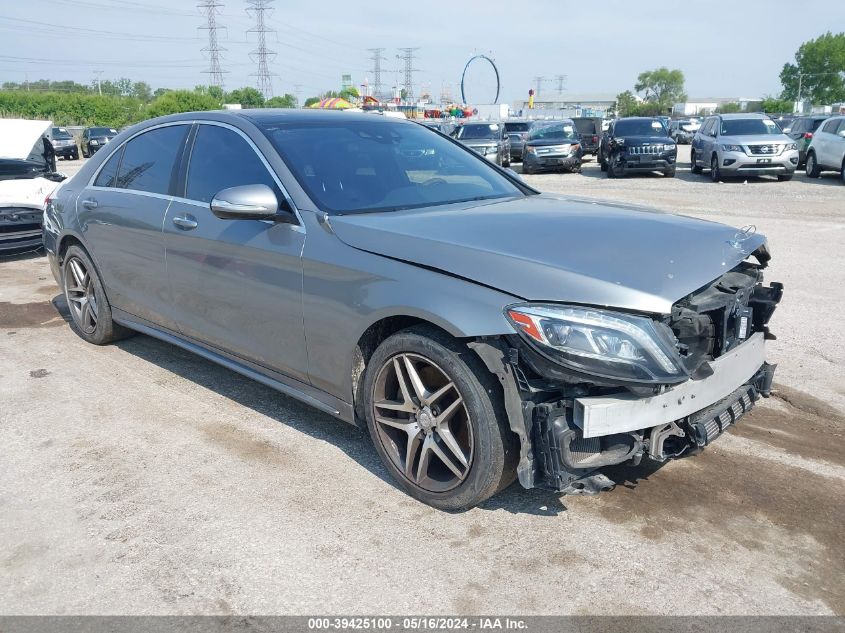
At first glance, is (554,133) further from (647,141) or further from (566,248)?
(566,248)

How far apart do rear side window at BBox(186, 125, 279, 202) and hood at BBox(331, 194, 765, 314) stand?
0.74 metres

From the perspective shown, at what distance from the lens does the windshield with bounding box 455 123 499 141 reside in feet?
84.1

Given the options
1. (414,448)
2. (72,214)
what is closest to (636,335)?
(414,448)

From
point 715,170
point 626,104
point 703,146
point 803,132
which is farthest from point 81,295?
point 626,104

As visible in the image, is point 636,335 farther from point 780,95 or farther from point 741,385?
point 780,95

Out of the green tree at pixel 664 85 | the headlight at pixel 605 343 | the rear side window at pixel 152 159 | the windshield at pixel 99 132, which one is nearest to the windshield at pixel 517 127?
the windshield at pixel 99 132

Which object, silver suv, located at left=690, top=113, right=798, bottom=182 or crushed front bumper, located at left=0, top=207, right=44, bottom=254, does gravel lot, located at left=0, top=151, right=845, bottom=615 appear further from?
silver suv, located at left=690, top=113, right=798, bottom=182

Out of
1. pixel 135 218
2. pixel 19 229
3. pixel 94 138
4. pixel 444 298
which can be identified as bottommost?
pixel 19 229

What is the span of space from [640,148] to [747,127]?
293 centimetres

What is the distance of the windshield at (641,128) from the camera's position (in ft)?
72.0

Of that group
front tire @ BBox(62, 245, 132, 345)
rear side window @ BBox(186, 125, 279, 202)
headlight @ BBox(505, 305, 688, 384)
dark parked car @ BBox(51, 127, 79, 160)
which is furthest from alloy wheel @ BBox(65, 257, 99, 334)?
dark parked car @ BBox(51, 127, 79, 160)

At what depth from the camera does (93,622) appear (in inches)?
105

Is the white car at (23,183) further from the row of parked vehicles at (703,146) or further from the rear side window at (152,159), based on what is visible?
the row of parked vehicles at (703,146)

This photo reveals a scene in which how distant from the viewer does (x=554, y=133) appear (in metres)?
25.0
